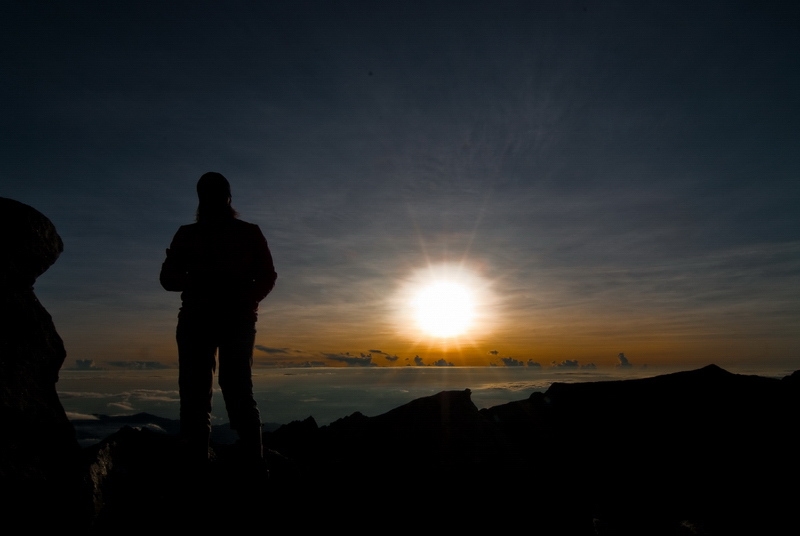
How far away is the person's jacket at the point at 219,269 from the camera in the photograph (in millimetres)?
5930

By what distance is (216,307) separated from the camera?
5.88 m

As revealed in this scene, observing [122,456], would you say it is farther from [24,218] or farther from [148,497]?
[24,218]

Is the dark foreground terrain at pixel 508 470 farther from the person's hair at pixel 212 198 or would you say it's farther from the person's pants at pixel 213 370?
the person's hair at pixel 212 198

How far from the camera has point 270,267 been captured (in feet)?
20.7

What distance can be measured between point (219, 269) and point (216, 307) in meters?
0.48

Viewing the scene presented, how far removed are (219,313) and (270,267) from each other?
0.87 m

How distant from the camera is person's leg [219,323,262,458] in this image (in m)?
5.92

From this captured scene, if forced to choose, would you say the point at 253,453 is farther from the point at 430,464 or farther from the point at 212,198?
the point at 430,464

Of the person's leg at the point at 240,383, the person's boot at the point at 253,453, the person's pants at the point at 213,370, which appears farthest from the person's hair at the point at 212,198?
the person's boot at the point at 253,453

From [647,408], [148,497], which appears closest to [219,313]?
[148,497]

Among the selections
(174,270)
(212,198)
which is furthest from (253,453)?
(212,198)

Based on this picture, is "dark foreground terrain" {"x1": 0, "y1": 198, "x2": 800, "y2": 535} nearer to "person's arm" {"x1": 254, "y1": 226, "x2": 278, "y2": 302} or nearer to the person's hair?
"person's arm" {"x1": 254, "y1": 226, "x2": 278, "y2": 302}

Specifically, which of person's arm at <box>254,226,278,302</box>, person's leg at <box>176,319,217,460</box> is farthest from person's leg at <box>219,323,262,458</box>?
person's arm at <box>254,226,278,302</box>

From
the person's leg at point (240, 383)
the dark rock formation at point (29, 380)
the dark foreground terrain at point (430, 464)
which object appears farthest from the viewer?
the person's leg at point (240, 383)
